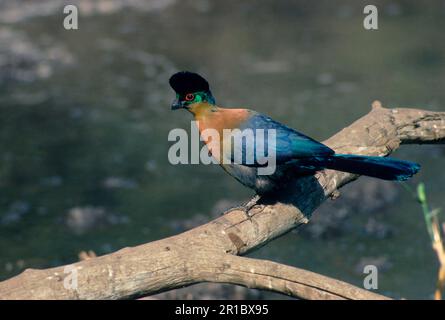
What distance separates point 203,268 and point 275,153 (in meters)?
0.96

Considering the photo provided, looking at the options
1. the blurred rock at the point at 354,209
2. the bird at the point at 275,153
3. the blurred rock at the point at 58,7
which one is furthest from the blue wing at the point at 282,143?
the blurred rock at the point at 58,7

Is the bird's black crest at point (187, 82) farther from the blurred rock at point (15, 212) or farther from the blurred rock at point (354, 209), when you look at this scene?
the blurred rock at point (15, 212)

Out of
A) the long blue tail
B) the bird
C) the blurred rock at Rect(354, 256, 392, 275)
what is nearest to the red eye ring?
the bird

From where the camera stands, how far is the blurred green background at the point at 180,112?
7738 millimetres

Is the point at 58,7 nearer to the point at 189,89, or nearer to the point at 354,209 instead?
the point at 354,209

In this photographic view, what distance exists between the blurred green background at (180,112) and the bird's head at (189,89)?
2701 mm

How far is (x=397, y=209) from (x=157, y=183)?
2.49 metres

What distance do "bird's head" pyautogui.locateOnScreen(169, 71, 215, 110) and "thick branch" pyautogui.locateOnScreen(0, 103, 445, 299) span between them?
763 millimetres

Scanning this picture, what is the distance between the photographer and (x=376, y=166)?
4637 millimetres

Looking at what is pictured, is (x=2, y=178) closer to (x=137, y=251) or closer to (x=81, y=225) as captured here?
(x=81, y=225)

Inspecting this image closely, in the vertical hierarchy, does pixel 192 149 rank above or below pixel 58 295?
above

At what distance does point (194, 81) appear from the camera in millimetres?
5035

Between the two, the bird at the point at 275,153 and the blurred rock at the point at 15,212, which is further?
the blurred rock at the point at 15,212

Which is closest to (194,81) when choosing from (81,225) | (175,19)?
(81,225)
